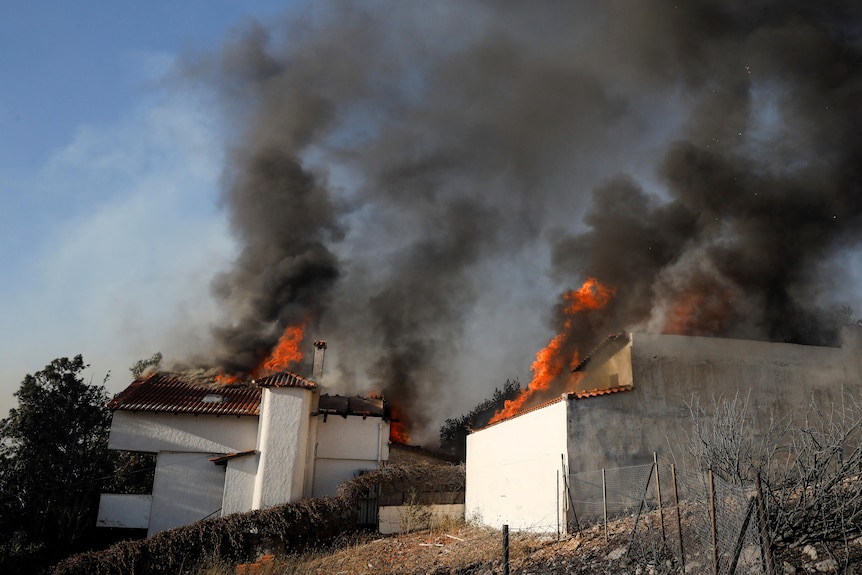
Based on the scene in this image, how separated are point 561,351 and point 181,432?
16186mm

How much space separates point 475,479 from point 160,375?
15463 millimetres

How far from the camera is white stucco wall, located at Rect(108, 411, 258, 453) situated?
77.5ft

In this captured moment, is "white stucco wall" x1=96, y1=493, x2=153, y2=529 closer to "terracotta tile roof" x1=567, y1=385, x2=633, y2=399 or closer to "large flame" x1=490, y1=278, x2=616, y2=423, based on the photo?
"large flame" x1=490, y1=278, x2=616, y2=423

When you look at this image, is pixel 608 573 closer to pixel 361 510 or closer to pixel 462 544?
pixel 462 544

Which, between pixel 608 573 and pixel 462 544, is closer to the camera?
pixel 608 573

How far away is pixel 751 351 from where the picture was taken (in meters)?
18.1

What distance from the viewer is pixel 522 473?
1823 centimetres

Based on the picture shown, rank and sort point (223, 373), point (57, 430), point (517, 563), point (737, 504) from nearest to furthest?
point (737, 504), point (517, 563), point (57, 430), point (223, 373)

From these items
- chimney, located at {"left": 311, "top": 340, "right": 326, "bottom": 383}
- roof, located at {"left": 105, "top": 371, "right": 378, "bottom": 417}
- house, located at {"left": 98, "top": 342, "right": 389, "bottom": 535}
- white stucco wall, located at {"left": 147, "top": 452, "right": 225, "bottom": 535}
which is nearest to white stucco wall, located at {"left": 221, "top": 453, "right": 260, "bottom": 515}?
house, located at {"left": 98, "top": 342, "right": 389, "bottom": 535}

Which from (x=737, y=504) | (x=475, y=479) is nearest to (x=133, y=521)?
(x=475, y=479)

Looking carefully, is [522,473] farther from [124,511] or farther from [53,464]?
[53,464]

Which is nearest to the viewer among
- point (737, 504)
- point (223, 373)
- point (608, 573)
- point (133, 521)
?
point (737, 504)

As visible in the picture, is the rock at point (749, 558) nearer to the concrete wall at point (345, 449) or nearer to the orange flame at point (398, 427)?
the concrete wall at point (345, 449)

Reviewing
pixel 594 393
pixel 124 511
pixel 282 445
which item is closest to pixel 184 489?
pixel 124 511
